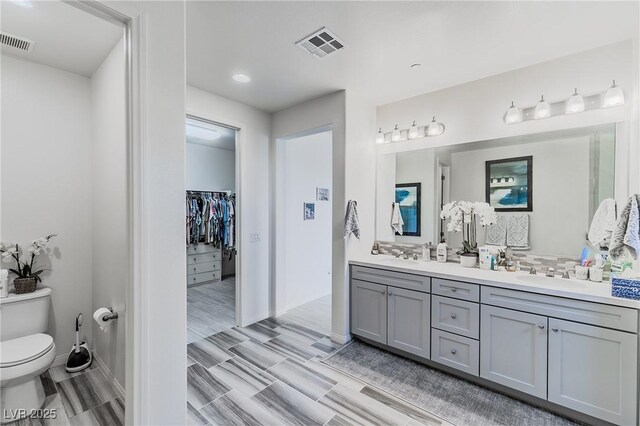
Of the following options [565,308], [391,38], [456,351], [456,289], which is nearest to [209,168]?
[391,38]

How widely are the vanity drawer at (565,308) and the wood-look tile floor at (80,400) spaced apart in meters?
2.84

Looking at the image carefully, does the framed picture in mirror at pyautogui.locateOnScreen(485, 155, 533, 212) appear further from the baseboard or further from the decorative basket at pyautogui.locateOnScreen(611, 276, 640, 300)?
the baseboard

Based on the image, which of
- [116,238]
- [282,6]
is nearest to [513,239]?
[282,6]

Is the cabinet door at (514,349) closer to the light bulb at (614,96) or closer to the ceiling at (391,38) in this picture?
the light bulb at (614,96)

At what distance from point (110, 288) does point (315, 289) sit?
114 inches

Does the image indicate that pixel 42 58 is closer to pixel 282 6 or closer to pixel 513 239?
pixel 282 6

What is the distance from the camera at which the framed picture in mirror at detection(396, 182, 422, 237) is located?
3.12 meters

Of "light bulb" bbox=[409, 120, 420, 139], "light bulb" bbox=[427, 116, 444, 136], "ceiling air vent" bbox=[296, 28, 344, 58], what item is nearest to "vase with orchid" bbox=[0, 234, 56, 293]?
"ceiling air vent" bbox=[296, 28, 344, 58]

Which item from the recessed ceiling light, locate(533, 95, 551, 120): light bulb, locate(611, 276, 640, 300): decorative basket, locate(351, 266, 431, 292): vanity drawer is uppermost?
the recessed ceiling light

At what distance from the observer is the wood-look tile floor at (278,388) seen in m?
1.91

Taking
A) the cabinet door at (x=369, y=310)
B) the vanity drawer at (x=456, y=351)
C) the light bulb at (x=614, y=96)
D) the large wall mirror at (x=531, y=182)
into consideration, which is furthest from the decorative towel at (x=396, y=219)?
the light bulb at (x=614, y=96)

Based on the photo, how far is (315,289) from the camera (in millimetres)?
4500

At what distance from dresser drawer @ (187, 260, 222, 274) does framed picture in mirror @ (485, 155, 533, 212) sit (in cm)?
474

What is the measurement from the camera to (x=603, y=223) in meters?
2.08
